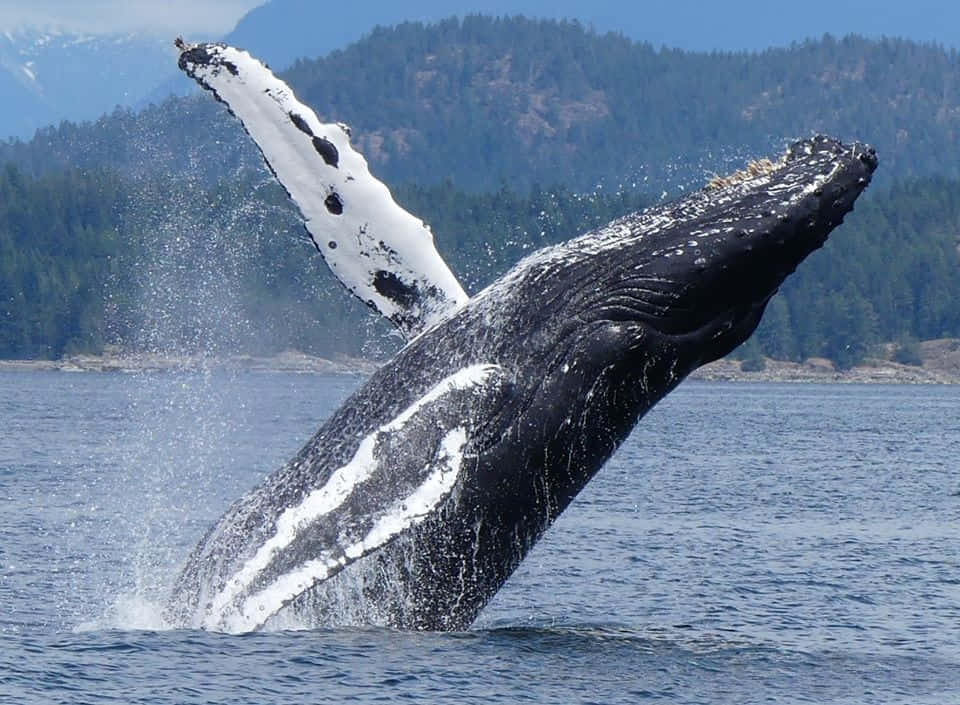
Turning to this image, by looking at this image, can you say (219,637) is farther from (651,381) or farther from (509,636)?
(651,381)

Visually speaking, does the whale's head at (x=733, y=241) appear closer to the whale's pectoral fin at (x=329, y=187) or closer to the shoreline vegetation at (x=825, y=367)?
the whale's pectoral fin at (x=329, y=187)

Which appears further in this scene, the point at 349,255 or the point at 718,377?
the point at 718,377

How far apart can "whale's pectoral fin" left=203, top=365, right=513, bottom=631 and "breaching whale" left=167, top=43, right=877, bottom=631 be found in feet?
0.04

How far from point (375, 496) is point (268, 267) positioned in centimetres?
9142

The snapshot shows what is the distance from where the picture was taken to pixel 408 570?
34.4ft

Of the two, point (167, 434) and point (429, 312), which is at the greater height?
point (167, 434)

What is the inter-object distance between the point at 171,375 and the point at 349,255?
82823mm

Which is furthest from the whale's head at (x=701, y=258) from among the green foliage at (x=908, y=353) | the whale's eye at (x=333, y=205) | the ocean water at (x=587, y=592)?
the green foliage at (x=908, y=353)

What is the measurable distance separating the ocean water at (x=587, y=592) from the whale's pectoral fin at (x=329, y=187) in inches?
93.6

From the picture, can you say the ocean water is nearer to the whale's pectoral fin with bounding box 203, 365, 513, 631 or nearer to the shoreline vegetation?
the whale's pectoral fin with bounding box 203, 365, 513, 631

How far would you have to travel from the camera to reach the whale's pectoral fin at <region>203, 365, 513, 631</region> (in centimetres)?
996

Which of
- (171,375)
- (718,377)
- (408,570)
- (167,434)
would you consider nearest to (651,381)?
(408,570)

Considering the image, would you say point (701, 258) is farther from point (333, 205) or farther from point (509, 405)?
point (333, 205)

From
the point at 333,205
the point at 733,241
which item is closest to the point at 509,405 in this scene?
the point at 733,241
